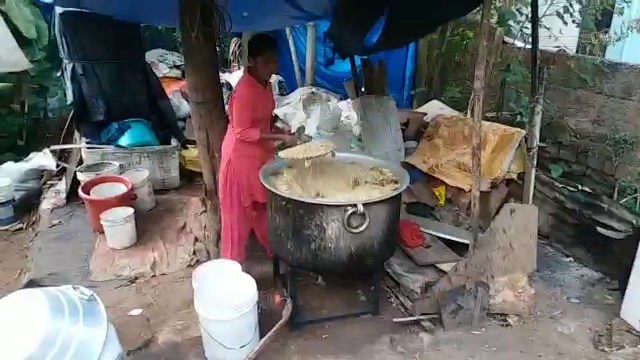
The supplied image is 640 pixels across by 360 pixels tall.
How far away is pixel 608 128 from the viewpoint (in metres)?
4.91

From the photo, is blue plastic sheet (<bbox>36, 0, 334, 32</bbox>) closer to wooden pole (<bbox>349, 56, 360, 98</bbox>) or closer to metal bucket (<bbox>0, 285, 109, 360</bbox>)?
wooden pole (<bbox>349, 56, 360, 98</bbox>)

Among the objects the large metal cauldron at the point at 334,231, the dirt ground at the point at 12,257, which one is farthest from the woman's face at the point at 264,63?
the dirt ground at the point at 12,257

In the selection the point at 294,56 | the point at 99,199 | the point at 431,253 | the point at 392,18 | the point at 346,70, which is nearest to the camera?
the point at 431,253

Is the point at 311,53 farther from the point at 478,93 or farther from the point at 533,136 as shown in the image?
the point at 478,93

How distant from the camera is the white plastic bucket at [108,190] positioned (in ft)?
15.8

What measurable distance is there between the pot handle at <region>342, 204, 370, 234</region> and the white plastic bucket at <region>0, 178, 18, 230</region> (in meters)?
3.60

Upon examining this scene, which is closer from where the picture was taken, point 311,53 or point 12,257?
point 12,257

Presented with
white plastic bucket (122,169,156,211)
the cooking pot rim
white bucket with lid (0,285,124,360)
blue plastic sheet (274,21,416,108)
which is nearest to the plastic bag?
the cooking pot rim

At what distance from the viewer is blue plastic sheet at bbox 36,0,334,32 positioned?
15.5 ft

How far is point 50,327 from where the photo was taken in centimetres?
264

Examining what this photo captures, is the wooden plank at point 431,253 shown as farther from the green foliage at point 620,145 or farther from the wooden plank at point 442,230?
the green foliage at point 620,145

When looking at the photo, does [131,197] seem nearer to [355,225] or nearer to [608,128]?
[355,225]

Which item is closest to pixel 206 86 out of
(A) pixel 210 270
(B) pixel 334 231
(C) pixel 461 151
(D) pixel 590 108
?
(A) pixel 210 270

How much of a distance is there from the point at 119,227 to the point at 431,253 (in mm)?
2378
